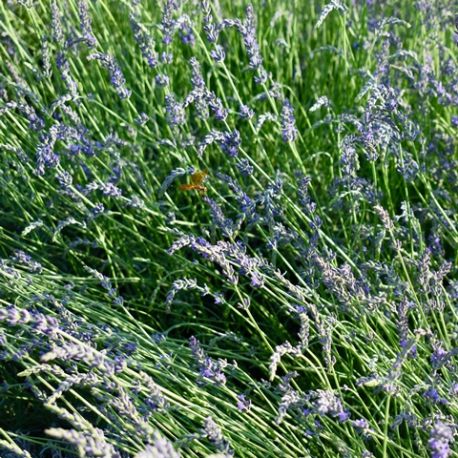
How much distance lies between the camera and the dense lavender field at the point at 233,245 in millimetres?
1708

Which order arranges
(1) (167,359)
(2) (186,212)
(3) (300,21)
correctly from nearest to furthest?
(1) (167,359), (2) (186,212), (3) (300,21)

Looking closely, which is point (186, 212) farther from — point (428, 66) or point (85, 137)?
point (428, 66)

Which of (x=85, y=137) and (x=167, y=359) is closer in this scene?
(x=167, y=359)

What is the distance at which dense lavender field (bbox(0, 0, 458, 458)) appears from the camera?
1.71 meters

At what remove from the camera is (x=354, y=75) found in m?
2.81

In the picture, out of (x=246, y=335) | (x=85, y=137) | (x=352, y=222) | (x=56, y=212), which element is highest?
(x=85, y=137)

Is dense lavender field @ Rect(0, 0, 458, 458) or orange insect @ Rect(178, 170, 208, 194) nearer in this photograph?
dense lavender field @ Rect(0, 0, 458, 458)

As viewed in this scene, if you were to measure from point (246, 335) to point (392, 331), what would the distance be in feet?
2.00

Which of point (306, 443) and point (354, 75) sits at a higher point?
point (354, 75)

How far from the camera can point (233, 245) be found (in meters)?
1.73

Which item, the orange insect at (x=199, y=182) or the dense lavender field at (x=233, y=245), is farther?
the orange insect at (x=199, y=182)

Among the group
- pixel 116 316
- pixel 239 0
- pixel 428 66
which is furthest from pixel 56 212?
pixel 428 66

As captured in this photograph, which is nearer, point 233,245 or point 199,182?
point 233,245

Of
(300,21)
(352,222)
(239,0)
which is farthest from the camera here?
(300,21)
